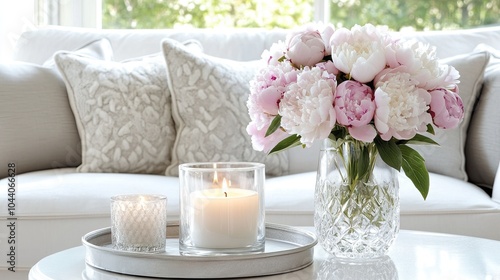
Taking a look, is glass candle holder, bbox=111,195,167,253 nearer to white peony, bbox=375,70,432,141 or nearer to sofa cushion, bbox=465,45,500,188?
white peony, bbox=375,70,432,141

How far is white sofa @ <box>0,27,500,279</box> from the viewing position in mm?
2004

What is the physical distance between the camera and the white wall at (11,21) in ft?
11.4

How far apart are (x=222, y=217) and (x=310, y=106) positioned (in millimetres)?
211

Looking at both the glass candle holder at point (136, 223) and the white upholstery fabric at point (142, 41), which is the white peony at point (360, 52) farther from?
the white upholstery fabric at point (142, 41)

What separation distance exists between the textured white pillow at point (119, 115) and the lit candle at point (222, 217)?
4.10 feet

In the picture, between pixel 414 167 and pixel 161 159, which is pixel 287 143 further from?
pixel 161 159

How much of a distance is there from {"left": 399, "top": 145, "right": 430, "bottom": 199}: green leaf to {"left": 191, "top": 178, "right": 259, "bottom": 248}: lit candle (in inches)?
10.9

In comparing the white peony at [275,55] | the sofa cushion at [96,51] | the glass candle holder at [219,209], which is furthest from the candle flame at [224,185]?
the sofa cushion at [96,51]

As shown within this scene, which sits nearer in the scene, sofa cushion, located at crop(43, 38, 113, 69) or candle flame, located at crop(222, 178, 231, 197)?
candle flame, located at crop(222, 178, 231, 197)

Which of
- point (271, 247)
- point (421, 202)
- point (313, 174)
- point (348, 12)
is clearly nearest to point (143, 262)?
point (271, 247)

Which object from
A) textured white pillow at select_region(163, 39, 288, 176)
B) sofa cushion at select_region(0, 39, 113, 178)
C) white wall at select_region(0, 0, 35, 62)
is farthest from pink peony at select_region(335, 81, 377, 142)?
white wall at select_region(0, 0, 35, 62)

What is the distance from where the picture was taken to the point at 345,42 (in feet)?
4.00

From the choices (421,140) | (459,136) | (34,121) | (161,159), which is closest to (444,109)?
(421,140)

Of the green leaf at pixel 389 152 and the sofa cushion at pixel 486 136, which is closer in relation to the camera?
the green leaf at pixel 389 152
